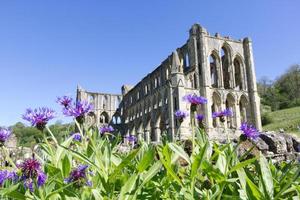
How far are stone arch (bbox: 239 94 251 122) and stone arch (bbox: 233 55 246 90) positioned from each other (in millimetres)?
1625

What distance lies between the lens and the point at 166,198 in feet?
6.94

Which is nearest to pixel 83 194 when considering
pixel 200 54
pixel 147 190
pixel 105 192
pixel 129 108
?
pixel 105 192

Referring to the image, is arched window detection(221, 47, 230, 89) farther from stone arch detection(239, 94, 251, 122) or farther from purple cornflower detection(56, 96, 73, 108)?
purple cornflower detection(56, 96, 73, 108)

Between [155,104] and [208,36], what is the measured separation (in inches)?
496

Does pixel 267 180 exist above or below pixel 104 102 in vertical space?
below

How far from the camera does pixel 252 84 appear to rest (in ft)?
145

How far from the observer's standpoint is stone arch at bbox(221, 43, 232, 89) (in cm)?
4555

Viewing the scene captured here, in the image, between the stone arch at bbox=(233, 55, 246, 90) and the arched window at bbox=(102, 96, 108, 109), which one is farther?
the arched window at bbox=(102, 96, 108, 109)

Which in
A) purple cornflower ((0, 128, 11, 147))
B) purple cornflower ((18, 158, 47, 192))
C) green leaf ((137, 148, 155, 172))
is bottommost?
purple cornflower ((18, 158, 47, 192))

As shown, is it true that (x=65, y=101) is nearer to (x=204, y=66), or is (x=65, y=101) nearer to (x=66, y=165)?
(x=66, y=165)

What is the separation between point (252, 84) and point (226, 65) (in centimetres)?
479

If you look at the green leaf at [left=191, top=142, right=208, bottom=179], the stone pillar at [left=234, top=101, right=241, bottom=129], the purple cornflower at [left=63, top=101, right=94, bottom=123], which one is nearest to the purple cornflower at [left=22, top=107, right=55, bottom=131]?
the purple cornflower at [left=63, top=101, right=94, bottom=123]

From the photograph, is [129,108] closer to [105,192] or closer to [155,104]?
[155,104]

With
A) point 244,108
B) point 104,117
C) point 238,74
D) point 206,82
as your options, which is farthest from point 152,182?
point 104,117
